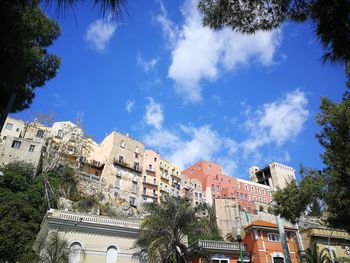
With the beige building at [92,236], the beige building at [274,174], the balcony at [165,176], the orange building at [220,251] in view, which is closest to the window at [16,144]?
the beige building at [92,236]

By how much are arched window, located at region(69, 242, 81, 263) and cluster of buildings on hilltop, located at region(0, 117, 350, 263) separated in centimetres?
7

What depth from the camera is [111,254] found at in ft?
81.1

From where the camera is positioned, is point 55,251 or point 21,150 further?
point 21,150

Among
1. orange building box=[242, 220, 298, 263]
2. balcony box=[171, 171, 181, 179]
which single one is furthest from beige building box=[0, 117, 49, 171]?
orange building box=[242, 220, 298, 263]

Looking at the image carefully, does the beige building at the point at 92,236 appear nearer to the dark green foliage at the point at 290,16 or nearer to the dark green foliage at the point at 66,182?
the dark green foliage at the point at 290,16

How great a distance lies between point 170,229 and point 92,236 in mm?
7126

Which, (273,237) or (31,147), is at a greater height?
(31,147)

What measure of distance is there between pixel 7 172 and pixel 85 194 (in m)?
14.9

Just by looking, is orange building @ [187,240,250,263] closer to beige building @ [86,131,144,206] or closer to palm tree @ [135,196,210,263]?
palm tree @ [135,196,210,263]

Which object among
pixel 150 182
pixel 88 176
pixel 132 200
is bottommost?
pixel 132 200

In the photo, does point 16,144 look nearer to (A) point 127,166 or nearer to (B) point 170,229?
(A) point 127,166

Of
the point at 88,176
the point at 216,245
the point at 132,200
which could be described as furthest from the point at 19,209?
the point at 132,200

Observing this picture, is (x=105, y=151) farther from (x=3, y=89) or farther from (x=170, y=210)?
(x=3, y=89)

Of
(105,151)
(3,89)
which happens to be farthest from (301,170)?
(105,151)
